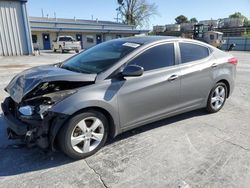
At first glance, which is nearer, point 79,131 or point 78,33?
point 79,131

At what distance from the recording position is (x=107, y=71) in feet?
10.6

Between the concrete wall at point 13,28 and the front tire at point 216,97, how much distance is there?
57.6ft

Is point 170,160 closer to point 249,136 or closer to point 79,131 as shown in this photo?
point 79,131

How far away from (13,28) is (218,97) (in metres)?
17.6

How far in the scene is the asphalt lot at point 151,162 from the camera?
2684 millimetres

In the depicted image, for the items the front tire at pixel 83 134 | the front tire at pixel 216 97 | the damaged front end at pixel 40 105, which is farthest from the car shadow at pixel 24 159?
the front tire at pixel 216 97

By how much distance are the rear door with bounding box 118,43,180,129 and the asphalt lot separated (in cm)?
40

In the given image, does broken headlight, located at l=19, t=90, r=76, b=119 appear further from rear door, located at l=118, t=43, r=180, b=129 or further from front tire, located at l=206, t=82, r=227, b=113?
front tire, located at l=206, t=82, r=227, b=113

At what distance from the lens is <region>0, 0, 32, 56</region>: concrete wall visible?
681 inches

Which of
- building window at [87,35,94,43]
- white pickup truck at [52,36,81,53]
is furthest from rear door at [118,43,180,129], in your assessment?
building window at [87,35,94,43]

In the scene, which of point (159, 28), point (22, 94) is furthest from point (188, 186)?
point (159, 28)

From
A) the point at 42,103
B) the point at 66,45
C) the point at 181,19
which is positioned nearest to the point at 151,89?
the point at 42,103

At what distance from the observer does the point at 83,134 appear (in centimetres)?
308

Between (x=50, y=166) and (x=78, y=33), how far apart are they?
36979mm
